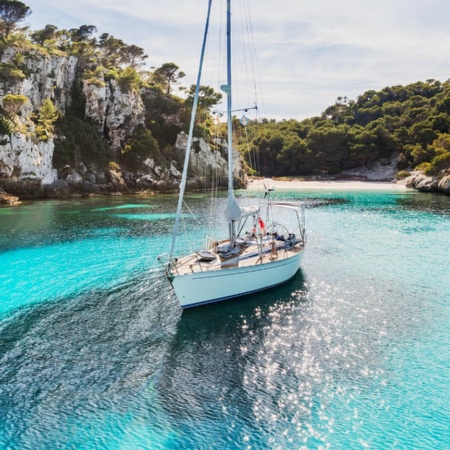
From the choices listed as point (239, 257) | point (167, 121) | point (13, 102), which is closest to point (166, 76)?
point (167, 121)

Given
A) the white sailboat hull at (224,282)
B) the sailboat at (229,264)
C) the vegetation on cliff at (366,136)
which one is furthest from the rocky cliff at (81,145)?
the white sailboat hull at (224,282)

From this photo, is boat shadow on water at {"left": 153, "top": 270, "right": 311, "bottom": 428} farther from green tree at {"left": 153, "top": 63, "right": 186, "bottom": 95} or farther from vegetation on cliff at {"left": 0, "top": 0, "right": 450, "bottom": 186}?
green tree at {"left": 153, "top": 63, "right": 186, "bottom": 95}

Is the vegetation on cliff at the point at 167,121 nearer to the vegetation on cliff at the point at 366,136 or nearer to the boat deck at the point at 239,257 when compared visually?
the vegetation on cliff at the point at 366,136

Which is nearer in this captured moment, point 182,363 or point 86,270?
point 182,363

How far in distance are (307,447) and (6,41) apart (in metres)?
91.7

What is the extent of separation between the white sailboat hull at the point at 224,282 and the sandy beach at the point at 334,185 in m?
71.6

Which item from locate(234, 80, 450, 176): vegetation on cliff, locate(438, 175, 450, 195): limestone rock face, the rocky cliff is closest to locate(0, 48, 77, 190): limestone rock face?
the rocky cliff

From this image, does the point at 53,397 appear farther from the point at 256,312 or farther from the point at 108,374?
the point at 256,312

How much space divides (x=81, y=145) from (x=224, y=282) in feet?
246

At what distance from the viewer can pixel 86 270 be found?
28.1 metres

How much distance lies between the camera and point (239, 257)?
22719 mm

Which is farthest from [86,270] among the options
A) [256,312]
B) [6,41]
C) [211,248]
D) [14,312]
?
[6,41]

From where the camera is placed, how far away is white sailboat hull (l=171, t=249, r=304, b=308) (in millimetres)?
19734

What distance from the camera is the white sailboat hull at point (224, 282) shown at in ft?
64.7
